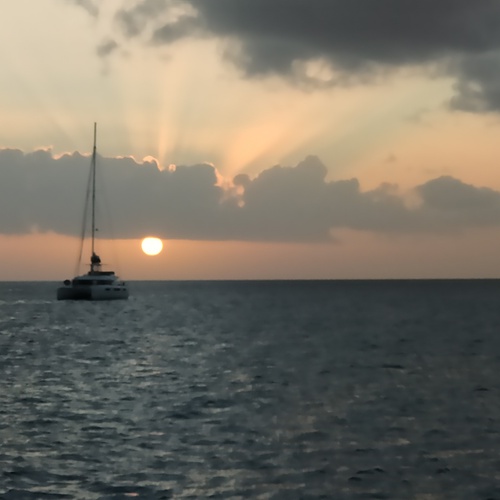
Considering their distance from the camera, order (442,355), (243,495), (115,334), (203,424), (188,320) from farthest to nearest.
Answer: (188,320)
(115,334)
(442,355)
(203,424)
(243,495)

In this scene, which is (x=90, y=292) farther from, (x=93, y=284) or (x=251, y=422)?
(x=251, y=422)

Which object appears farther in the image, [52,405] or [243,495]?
[52,405]

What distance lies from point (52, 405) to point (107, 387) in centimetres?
729

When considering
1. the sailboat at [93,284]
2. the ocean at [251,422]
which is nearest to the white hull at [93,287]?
the sailboat at [93,284]

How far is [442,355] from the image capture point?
66688 millimetres

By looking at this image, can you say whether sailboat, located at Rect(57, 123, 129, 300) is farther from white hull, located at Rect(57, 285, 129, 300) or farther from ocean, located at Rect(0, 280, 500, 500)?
ocean, located at Rect(0, 280, 500, 500)

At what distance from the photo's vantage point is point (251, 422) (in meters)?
36.0

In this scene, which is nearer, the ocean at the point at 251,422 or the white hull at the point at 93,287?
the ocean at the point at 251,422

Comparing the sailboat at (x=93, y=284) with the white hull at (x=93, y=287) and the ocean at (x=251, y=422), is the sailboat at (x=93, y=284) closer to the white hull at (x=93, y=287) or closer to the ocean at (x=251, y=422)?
the white hull at (x=93, y=287)

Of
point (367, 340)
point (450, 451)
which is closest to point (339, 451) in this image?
point (450, 451)

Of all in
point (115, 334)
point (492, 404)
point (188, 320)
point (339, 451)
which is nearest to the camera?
point (339, 451)

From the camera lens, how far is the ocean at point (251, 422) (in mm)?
25922

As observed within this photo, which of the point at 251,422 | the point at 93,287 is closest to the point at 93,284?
the point at 93,287

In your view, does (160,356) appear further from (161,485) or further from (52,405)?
(161,485)
